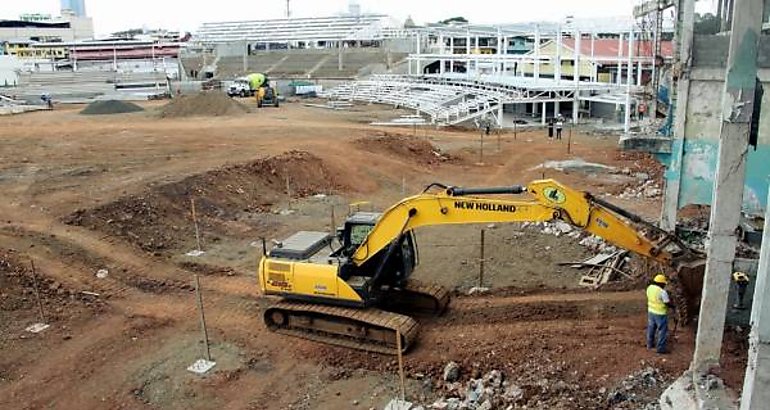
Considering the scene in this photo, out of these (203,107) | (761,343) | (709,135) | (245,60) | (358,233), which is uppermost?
(245,60)

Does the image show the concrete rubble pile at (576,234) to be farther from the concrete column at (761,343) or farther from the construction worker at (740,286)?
the concrete column at (761,343)

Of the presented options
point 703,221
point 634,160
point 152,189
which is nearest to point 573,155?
point 634,160

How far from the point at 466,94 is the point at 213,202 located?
25653 mm

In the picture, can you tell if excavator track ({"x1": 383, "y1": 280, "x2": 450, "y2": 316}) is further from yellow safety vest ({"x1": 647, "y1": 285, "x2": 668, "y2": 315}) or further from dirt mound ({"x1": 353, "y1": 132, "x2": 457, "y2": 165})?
dirt mound ({"x1": 353, "y1": 132, "x2": 457, "y2": 165})

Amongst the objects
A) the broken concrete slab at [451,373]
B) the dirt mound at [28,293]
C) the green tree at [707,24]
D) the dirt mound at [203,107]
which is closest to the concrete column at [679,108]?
the green tree at [707,24]

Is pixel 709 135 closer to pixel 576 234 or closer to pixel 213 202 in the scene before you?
pixel 576 234

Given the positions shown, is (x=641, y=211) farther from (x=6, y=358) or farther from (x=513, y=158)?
(x=6, y=358)

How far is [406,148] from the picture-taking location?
1170 inches

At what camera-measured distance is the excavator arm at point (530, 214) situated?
10562 millimetres

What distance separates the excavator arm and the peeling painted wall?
3565 mm

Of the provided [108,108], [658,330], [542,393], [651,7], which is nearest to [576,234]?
[658,330]

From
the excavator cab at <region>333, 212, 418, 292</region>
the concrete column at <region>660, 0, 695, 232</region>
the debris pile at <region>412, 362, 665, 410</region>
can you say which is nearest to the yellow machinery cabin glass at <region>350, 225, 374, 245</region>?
the excavator cab at <region>333, 212, 418, 292</region>

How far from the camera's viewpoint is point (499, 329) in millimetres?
11922

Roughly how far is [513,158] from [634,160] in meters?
4.95
